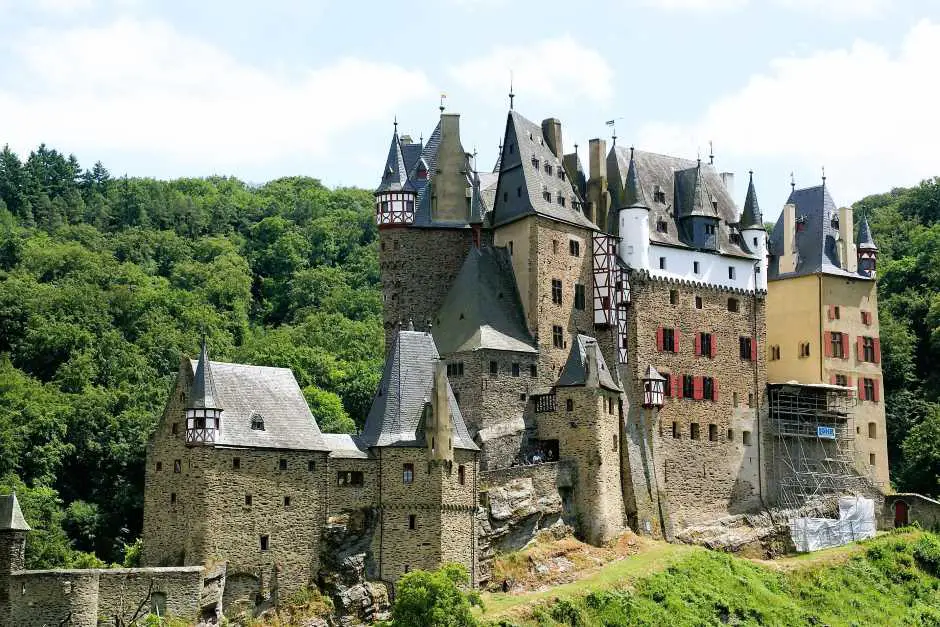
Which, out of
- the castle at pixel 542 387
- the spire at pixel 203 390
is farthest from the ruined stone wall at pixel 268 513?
the spire at pixel 203 390

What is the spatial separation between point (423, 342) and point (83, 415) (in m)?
28.1

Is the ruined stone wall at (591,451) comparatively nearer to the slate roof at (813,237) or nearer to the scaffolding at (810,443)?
the scaffolding at (810,443)

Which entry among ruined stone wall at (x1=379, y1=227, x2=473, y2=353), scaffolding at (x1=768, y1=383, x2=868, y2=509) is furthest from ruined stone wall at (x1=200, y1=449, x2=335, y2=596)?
scaffolding at (x1=768, y1=383, x2=868, y2=509)

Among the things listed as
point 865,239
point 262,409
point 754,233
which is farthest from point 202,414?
point 865,239

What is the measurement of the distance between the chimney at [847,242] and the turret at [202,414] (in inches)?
1543

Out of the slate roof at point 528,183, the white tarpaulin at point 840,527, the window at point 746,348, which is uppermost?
the slate roof at point 528,183

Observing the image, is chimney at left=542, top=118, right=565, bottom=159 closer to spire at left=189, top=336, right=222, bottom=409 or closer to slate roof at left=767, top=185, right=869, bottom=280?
slate roof at left=767, top=185, right=869, bottom=280

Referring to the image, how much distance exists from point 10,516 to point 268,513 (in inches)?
398

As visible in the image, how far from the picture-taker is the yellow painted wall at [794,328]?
8869cm

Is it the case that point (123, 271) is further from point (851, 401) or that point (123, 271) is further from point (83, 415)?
point (851, 401)

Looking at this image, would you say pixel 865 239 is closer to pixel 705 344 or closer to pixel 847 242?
pixel 847 242

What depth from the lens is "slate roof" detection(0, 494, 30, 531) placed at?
62.9 m

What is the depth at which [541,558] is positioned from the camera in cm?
7306

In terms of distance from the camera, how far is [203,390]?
217ft
